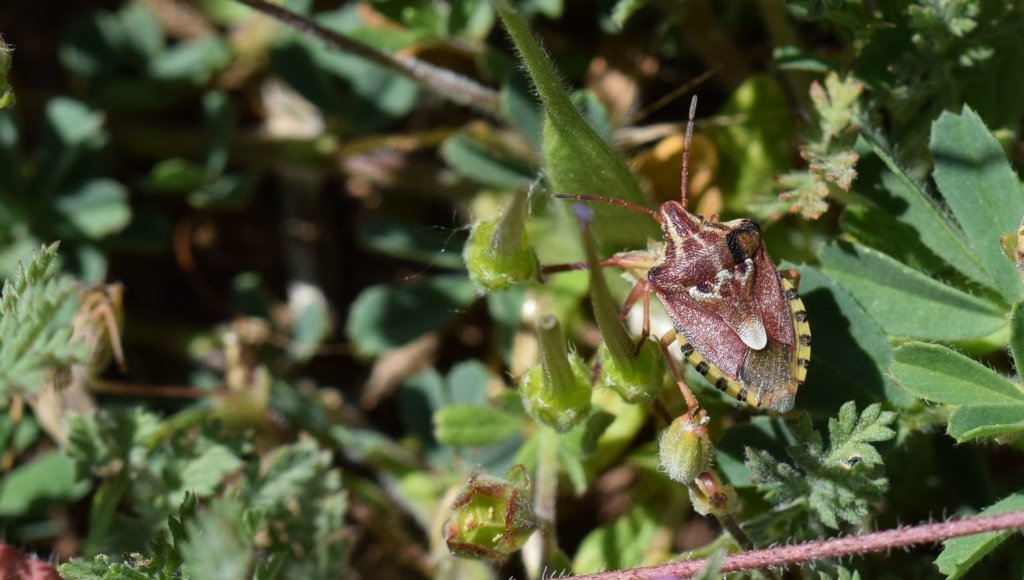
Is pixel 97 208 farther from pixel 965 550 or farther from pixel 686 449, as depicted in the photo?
pixel 965 550

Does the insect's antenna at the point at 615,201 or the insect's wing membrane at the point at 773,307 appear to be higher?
the insect's antenna at the point at 615,201

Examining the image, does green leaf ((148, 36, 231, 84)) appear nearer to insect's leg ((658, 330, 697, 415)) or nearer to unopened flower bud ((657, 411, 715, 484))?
insect's leg ((658, 330, 697, 415))

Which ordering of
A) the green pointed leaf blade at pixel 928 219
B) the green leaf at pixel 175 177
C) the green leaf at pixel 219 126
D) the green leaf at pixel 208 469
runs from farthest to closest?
the green leaf at pixel 219 126 < the green leaf at pixel 175 177 < the green leaf at pixel 208 469 < the green pointed leaf blade at pixel 928 219

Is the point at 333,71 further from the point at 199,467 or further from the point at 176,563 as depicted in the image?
the point at 176,563

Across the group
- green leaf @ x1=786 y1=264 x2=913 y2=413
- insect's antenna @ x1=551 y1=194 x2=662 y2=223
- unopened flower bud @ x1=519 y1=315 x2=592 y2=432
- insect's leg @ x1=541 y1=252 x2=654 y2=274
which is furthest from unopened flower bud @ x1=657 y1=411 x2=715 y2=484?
insect's antenna @ x1=551 y1=194 x2=662 y2=223

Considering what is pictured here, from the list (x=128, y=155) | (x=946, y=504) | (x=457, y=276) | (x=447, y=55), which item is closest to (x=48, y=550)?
(x=128, y=155)

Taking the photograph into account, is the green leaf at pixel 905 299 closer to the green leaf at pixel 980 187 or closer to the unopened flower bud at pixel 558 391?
the green leaf at pixel 980 187

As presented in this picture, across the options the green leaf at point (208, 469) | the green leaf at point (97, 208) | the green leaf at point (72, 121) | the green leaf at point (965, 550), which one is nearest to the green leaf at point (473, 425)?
the green leaf at point (208, 469)
